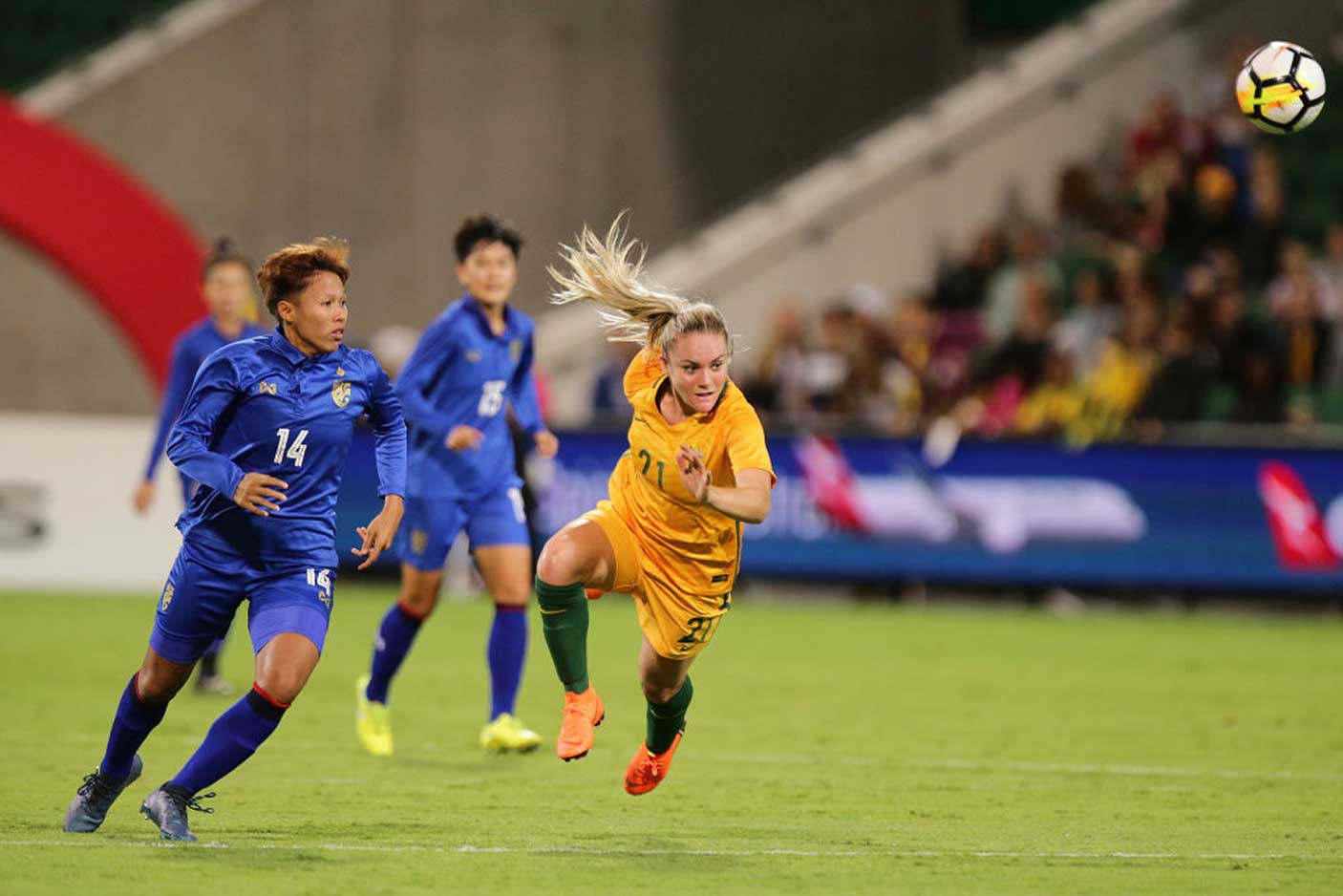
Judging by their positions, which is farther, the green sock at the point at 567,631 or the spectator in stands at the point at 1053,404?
the spectator in stands at the point at 1053,404

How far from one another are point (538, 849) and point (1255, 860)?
8.08 ft

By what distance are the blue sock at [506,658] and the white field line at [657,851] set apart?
2.67 metres

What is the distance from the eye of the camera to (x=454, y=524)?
10.0 meters

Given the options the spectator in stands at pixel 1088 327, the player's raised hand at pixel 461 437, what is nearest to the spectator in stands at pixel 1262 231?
the spectator in stands at pixel 1088 327

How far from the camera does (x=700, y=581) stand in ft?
25.2

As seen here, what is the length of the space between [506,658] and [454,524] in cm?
73

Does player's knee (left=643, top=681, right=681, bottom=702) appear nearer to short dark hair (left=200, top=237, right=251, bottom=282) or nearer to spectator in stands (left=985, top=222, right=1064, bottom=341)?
short dark hair (left=200, top=237, right=251, bottom=282)

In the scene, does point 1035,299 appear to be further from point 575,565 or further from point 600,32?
point 575,565

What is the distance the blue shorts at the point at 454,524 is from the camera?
9.98 m

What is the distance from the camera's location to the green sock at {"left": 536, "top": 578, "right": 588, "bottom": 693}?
774 cm

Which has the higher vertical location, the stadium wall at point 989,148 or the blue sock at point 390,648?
the stadium wall at point 989,148

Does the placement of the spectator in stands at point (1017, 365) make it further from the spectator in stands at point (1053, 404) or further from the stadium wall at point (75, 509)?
the stadium wall at point (75, 509)

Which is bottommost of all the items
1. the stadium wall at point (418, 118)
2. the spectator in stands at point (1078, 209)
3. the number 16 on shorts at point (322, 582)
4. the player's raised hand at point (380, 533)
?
the number 16 on shorts at point (322, 582)

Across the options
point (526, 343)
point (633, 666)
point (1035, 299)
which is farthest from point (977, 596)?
point (526, 343)
